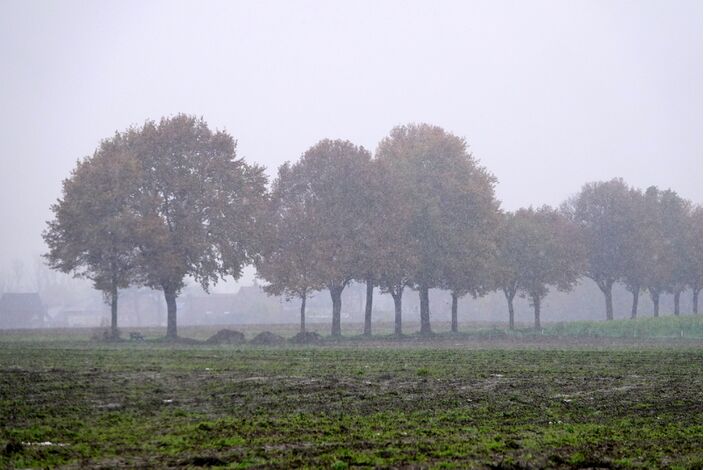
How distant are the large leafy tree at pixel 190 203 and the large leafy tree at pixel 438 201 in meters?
13.0

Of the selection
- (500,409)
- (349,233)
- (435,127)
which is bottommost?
(500,409)

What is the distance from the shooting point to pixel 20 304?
17588 centimetres

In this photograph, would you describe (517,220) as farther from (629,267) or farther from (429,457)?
(429,457)

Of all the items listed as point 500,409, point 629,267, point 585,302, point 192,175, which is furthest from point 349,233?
point 585,302

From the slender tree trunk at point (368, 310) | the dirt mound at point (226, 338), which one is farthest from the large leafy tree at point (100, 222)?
the slender tree trunk at point (368, 310)

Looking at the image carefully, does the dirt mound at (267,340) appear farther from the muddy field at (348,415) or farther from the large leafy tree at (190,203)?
the muddy field at (348,415)

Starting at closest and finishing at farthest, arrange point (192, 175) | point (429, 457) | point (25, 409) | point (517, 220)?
point (429, 457)
point (25, 409)
point (192, 175)
point (517, 220)

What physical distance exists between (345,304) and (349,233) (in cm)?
11603

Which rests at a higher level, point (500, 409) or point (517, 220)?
point (517, 220)

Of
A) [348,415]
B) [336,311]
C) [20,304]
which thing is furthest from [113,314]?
[20,304]

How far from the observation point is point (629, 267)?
3883 inches

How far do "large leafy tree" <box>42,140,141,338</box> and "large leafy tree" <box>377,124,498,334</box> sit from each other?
21.2m

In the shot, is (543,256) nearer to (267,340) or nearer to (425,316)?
(425,316)

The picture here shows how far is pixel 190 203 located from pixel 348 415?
5024 cm
